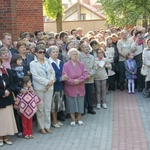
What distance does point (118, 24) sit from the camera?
2161 cm

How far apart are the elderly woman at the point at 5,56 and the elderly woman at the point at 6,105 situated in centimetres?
31

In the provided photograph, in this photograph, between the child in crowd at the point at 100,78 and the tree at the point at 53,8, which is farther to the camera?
the tree at the point at 53,8

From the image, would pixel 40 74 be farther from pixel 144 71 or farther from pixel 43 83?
pixel 144 71

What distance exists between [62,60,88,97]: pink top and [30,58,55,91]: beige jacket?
0.59m

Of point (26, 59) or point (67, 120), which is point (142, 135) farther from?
point (26, 59)

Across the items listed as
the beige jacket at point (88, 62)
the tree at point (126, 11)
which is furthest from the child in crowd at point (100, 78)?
the tree at point (126, 11)

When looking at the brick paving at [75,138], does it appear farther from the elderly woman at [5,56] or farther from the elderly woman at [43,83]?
the elderly woman at [5,56]

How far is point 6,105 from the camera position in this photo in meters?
7.32

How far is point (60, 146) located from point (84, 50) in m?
2.92

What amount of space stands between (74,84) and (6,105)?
1819 millimetres

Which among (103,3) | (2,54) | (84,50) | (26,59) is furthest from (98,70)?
(103,3)

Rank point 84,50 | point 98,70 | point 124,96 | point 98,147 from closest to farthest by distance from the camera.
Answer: point 98,147 < point 84,50 < point 98,70 < point 124,96

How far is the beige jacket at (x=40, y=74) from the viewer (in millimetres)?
7840

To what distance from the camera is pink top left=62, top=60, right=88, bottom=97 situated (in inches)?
335
